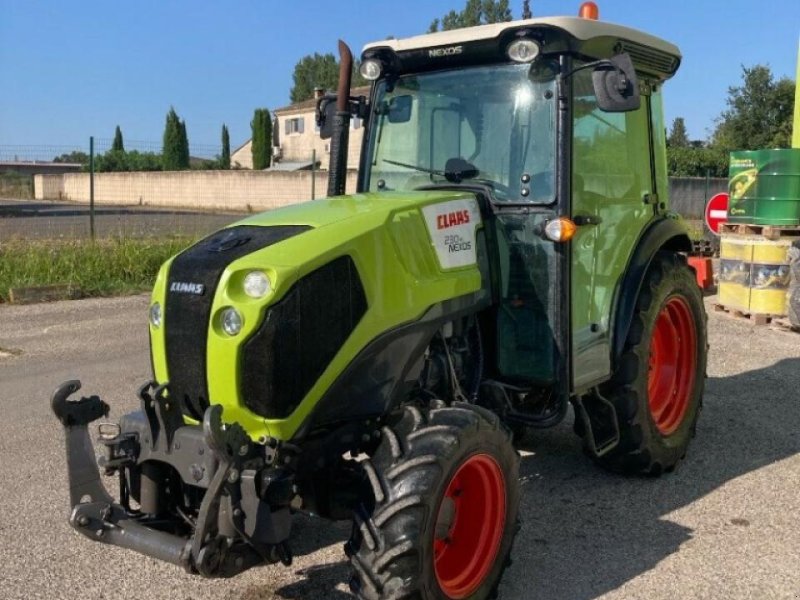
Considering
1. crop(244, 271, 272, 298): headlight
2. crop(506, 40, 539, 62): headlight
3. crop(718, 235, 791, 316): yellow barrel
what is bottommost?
crop(718, 235, 791, 316): yellow barrel

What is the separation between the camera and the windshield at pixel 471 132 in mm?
3936

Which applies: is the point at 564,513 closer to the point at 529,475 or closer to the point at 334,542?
the point at 529,475

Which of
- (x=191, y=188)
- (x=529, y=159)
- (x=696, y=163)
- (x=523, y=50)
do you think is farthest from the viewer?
(x=191, y=188)

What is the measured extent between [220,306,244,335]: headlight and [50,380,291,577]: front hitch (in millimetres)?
309

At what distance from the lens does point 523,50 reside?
3834mm

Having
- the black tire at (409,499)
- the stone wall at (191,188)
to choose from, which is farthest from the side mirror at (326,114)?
the stone wall at (191,188)

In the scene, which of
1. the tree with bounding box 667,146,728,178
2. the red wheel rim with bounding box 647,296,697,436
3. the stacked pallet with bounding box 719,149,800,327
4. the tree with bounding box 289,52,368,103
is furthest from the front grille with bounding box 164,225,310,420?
the tree with bounding box 289,52,368,103

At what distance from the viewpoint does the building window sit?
51.3m

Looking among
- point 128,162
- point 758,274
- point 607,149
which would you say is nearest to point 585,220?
point 607,149

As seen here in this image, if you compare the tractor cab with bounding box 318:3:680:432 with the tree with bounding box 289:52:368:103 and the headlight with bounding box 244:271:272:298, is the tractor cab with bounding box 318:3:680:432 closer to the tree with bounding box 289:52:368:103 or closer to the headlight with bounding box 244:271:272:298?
the headlight with bounding box 244:271:272:298

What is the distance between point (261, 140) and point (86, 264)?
4351 cm

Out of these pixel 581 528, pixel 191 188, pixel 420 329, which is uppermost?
pixel 191 188

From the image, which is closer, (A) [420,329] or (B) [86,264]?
(A) [420,329]

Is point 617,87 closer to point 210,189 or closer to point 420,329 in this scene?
point 420,329
